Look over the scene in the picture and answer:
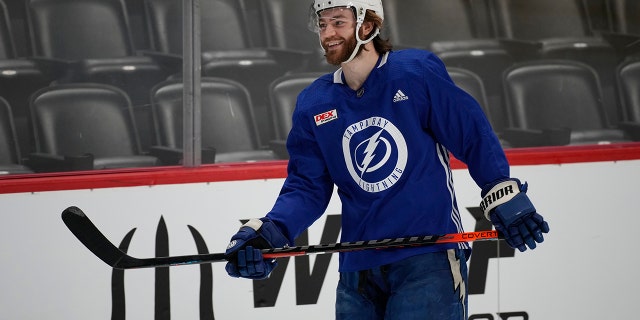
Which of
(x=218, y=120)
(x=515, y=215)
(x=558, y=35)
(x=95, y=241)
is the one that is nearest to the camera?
(x=515, y=215)

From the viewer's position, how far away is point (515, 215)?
2109 mm

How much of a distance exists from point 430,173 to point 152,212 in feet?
4.35


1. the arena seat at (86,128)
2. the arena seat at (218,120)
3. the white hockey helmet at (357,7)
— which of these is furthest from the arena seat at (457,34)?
the white hockey helmet at (357,7)

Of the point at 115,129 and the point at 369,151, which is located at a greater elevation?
the point at 115,129

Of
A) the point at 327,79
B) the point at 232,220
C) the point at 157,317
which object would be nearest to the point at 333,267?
the point at 232,220

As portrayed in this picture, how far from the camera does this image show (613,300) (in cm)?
350

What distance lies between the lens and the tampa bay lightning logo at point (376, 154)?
2.26 m

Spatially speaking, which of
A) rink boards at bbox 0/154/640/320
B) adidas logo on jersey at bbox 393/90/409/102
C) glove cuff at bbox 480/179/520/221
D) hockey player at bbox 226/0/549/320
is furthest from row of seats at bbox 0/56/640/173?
glove cuff at bbox 480/179/520/221

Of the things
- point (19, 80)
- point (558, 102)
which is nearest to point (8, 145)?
point (19, 80)

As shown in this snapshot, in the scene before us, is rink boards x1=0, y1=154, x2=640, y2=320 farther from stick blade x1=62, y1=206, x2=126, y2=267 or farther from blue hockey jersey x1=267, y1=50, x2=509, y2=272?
blue hockey jersey x1=267, y1=50, x2=509, y2=272

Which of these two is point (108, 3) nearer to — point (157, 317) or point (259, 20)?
point (259, 20)

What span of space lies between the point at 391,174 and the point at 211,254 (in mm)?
495

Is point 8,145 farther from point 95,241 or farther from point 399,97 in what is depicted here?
point 399,97

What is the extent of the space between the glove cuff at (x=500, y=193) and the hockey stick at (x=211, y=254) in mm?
103
